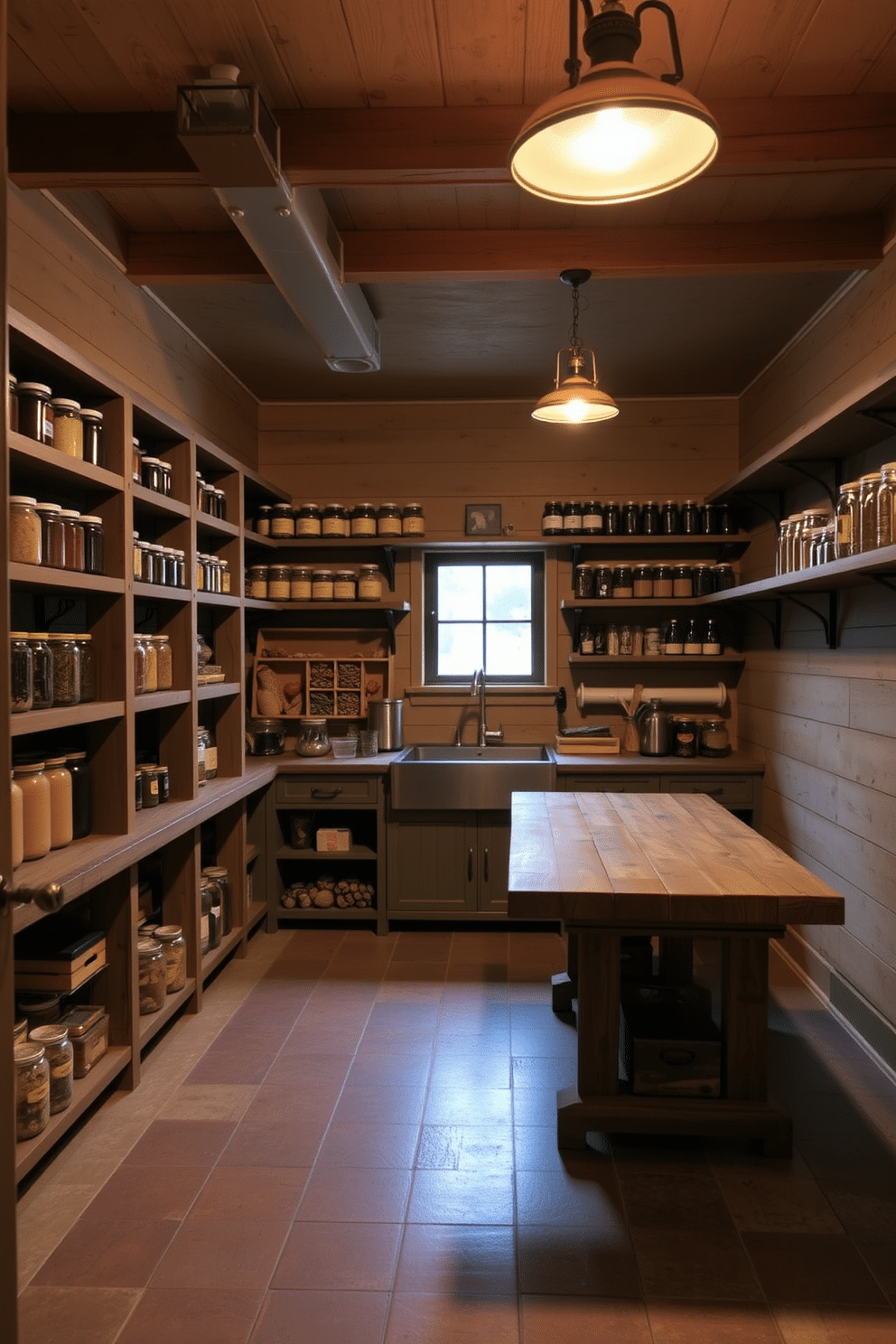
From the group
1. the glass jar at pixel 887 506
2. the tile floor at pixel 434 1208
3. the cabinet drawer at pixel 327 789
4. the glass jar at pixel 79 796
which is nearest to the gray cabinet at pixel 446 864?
the cabinet drawer at pixel 327 789

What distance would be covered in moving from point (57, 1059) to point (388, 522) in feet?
10.1

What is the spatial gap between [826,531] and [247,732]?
2.96 m

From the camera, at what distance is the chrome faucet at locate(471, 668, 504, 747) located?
4.93 meters

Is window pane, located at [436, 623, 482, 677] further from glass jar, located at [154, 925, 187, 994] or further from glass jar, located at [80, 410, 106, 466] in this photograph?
glass jar, located at [80, 410, 106, 466]

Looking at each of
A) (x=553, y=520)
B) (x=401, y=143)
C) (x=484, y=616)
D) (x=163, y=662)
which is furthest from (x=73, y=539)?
(x=484, y=616)

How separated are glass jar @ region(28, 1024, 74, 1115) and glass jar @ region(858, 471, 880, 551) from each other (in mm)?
2562

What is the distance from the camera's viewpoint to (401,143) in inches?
93.6

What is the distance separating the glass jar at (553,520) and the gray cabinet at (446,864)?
4.95 feet

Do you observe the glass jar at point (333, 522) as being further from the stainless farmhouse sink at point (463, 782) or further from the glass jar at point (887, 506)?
the glass jar at point (887, 506)

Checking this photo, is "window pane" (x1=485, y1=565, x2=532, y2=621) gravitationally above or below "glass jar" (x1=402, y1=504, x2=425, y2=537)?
below

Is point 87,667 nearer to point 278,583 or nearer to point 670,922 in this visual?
point 670,922

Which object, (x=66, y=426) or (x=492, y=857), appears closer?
(x=66, y=426)

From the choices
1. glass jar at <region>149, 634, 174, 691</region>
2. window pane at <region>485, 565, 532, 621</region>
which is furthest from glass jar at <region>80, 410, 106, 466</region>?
window pane at <region>485, 565, 532, 621</region>

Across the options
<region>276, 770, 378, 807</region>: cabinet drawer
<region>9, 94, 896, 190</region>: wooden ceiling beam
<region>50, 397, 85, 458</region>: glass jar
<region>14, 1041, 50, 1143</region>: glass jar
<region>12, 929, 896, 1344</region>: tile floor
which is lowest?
<region>12, 929, 896, 1344</region>: tile floor
